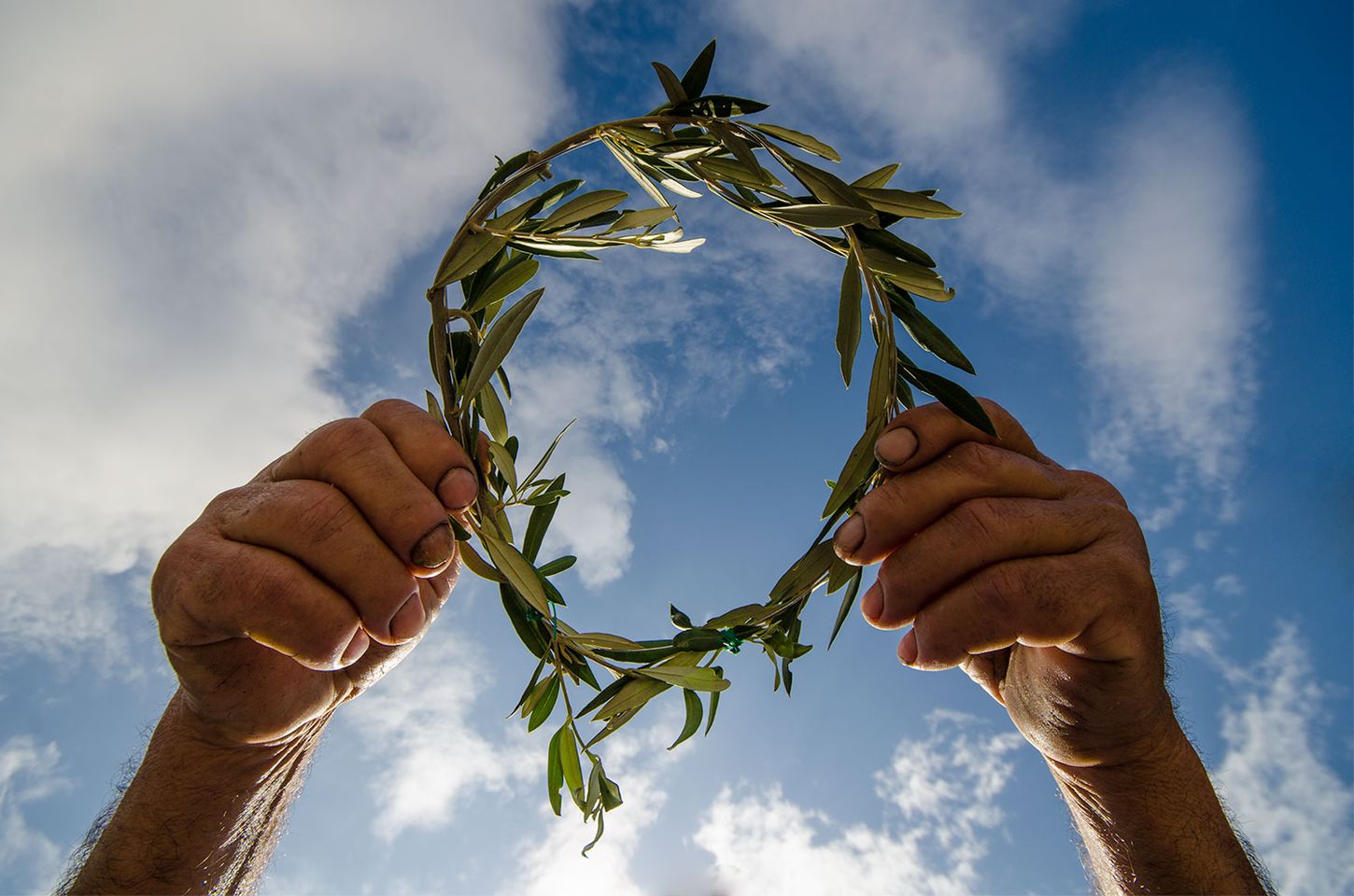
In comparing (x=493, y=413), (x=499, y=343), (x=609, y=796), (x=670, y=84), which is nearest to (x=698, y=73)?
(x=670, y=84)

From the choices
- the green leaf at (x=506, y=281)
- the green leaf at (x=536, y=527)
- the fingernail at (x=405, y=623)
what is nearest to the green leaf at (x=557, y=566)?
the green leaf at (x=536, y=527)

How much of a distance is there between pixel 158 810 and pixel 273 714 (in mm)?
516

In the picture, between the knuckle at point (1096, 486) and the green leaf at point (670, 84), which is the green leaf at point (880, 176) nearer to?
the green leaf at point (670, 84)

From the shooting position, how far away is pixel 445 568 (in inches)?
53.3

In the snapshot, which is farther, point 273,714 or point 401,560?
point 273,714

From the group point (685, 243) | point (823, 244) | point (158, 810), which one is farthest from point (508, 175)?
Answer: point (158, 810)

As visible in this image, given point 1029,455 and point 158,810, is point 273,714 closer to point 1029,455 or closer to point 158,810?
point 158,810

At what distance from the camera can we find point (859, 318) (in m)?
1.28

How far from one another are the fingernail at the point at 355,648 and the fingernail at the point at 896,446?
3.53ft

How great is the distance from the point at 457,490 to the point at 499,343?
300 millimetres

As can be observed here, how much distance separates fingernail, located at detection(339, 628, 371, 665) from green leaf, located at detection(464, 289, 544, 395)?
0.54 metres

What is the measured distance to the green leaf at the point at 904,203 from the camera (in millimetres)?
1352

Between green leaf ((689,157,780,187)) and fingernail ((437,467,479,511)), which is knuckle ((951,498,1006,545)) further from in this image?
fingernail ((437,467,479,511))

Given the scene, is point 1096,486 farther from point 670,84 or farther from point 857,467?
point 670,84
